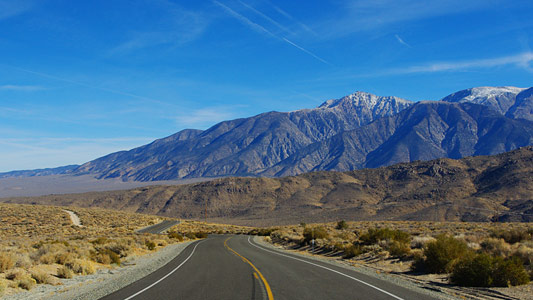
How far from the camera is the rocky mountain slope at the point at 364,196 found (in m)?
86.8

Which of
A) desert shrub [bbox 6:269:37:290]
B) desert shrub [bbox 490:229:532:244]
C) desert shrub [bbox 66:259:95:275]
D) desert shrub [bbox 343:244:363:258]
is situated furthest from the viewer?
desert shrub [bbox 343:244:363:258]

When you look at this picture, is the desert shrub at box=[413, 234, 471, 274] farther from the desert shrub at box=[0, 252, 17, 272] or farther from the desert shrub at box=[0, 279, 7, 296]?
the desert shrub at box=[0, 252, 17, 272]

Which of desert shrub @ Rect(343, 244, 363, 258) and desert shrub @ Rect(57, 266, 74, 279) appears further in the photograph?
desert shrub @ Rect(343, 244, 363, 258)

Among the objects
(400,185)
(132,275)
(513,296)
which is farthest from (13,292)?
(400,185)

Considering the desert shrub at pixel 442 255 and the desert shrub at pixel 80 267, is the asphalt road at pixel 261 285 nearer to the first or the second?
the desert shrub at pixel 80 267

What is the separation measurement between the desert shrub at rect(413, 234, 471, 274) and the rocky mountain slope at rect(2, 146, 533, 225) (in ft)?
206

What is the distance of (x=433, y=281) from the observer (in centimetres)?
1416

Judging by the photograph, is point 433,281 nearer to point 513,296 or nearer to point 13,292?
point 513,296

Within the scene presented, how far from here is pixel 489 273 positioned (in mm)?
12539

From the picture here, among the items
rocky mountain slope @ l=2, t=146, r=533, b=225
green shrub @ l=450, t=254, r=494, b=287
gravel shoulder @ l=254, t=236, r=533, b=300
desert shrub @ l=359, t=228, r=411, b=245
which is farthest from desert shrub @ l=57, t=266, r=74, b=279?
rocky mountain slope @ l=2, t=146, r=533, b=225

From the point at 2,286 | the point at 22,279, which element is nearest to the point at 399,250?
the point at 22,279

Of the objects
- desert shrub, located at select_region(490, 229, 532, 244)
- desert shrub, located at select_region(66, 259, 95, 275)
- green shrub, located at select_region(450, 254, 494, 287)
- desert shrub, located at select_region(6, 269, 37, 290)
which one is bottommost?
desert shrub, located at select_region(66, 259, 95, 275)

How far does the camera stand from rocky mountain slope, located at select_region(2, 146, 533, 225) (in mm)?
86800

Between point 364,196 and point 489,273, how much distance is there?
104601 millimetres
